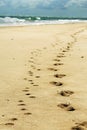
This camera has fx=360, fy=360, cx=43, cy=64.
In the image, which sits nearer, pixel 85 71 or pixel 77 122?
pixel 77 122

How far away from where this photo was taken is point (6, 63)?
7449 mm

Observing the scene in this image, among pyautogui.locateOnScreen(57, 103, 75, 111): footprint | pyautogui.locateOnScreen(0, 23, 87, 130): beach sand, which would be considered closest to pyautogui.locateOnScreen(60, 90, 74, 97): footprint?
pyautogui.locateOnScreen(0, 23, 87, 130): beach sand

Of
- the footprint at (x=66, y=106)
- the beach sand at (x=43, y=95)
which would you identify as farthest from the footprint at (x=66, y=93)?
the footprint at (x=66, y=106)

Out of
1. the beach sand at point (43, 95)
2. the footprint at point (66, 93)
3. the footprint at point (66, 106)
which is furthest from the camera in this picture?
the footprint at point (66, 93)

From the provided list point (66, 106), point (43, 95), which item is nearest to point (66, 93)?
point (43, 95)

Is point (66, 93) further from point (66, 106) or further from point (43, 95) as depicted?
point (66, 106)

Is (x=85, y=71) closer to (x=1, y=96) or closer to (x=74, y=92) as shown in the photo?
(x=74, y=92)

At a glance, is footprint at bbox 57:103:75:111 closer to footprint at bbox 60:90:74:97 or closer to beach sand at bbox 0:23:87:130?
beach sand at bbox 0:23:87:130

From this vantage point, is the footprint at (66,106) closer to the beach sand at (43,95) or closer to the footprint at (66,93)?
the beach sand at (43,95)

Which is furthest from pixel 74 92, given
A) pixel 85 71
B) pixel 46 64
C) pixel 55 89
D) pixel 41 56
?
pixel 41 56

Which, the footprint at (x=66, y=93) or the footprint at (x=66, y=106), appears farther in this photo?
the footprint at (x=66, y=93)

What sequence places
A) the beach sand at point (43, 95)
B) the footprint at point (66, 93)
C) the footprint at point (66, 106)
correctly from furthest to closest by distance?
the footprint at point (66, 93) < the footprint at point (66, 106) < the beach sand at point (43, 95)

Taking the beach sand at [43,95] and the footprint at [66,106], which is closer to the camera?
the beach sand at [43,95]

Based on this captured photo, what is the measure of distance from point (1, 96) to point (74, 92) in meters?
1.02
